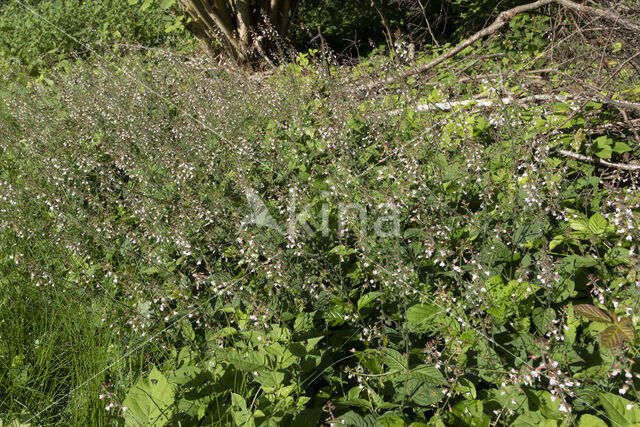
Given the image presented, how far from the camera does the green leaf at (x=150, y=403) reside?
1997 millimetres

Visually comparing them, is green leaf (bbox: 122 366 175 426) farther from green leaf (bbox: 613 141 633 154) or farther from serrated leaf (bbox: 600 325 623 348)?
green leaf (bbox: 613 141 633 154)

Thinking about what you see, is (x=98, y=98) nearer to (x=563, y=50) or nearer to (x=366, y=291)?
(x=366, y=291)

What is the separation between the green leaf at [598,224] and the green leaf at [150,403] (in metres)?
2.06

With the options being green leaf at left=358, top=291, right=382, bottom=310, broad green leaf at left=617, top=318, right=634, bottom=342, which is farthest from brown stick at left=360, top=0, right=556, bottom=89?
broad green leaf at left=617, top=318, right=634, bottom=342

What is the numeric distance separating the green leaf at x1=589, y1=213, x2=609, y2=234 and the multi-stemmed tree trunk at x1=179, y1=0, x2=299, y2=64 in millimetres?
5660

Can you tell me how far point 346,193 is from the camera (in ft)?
9.09

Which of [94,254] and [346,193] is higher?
[94,254]

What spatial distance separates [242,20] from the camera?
23.6 feet

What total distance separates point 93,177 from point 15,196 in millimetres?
788

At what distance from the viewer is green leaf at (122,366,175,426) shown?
200 cm

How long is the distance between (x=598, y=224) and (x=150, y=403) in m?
2.17

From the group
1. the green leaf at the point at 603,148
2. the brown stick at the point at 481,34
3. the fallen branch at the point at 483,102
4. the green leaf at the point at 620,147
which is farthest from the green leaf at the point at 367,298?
the brown stick at the point at 481,34

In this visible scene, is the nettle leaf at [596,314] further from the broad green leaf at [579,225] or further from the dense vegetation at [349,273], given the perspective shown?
the broad green leaf at [579,225]

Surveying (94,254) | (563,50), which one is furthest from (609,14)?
(94,254)
